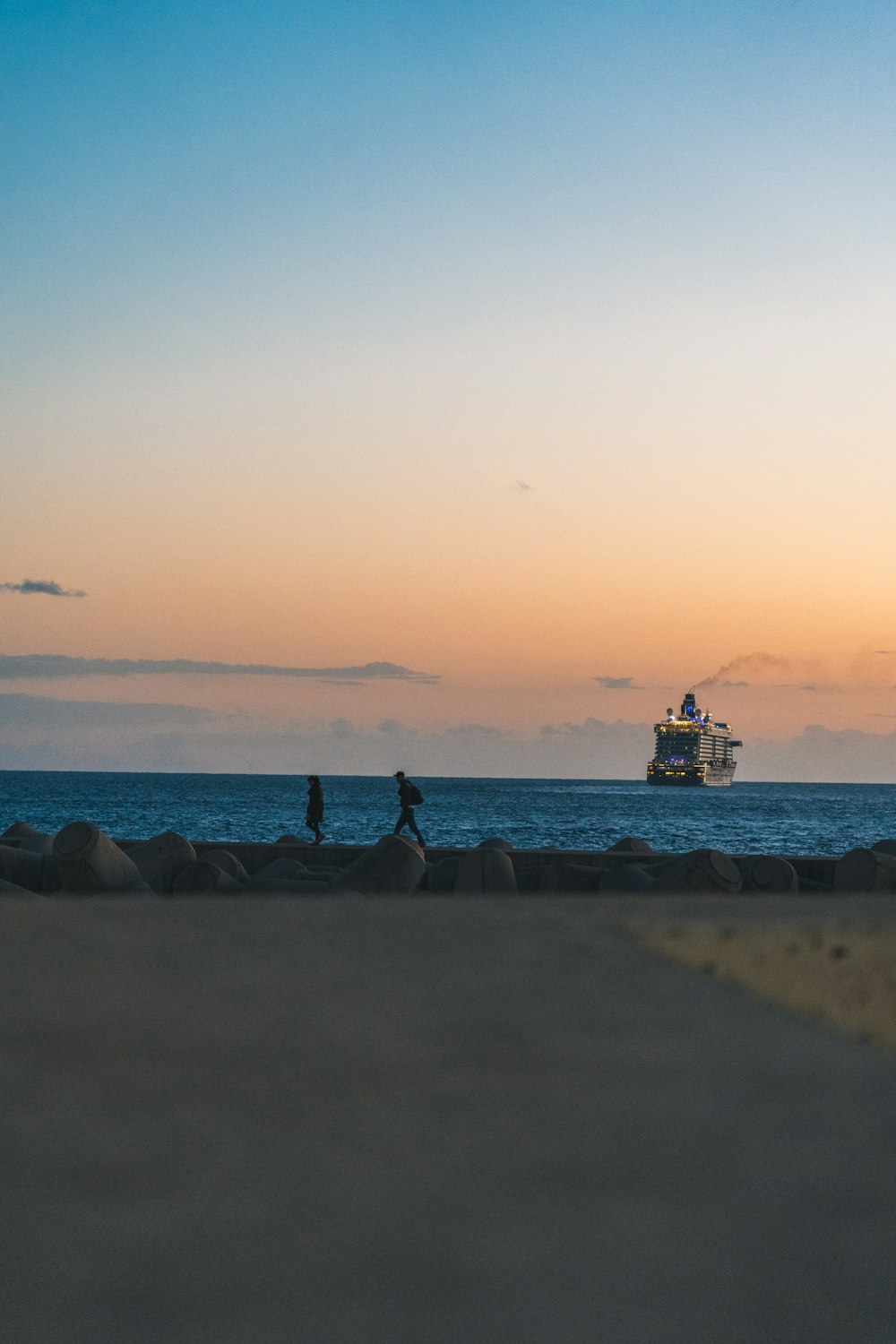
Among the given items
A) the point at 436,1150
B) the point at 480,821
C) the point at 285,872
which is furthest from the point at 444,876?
the point at 480,821

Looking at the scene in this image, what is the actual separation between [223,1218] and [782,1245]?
77cm

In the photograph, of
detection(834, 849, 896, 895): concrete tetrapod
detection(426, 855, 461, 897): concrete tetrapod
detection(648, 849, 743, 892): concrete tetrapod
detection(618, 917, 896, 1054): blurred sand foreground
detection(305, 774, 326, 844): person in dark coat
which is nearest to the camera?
detection(618, 917, 896, 1054): blurred sand foreground

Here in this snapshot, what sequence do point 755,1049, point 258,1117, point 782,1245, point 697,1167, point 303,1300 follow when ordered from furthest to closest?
point 755,1049 < point 258,1117 < point 697,1167 < point 782,1245 < point 303,1300

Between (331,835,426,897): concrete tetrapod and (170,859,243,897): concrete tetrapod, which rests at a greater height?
(331,835,426,897): concrete tetrapod

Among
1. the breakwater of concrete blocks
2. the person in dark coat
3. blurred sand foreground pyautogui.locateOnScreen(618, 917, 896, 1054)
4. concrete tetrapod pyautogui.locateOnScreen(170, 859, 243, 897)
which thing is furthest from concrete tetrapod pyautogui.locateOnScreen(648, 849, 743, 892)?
the person in dark coat

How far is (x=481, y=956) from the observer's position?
3.57 m

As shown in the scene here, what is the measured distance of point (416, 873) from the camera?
671 centimetres

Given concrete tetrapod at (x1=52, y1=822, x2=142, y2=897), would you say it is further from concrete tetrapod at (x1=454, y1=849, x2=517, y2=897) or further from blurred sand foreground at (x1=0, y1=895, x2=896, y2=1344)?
blurred sand foreground at (x1=0, y1=895, x2=896, y2=1344)

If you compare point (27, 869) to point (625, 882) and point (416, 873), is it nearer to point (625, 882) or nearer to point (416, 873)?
point (416, 873)

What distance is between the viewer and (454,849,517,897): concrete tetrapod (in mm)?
7211

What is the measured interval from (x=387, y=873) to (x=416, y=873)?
0.57ft

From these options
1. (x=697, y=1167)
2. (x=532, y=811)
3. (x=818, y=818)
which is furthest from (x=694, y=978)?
(x=818, y=818)

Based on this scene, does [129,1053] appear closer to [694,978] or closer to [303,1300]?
[303,1300]

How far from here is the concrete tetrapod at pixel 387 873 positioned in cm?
659
